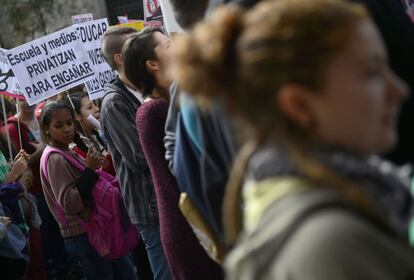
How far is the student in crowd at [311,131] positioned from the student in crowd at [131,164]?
2.69 metres

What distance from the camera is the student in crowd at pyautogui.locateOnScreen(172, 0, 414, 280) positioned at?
1249mm

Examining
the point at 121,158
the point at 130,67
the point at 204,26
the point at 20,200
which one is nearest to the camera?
the point at 204,26

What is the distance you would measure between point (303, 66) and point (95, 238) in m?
3.64

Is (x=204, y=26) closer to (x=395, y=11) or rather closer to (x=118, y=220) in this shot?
(x=395, y=11)

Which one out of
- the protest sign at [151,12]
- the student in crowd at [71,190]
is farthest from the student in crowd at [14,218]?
the protest sign at [151,12]

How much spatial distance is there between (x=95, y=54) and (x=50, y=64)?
0.42 meters

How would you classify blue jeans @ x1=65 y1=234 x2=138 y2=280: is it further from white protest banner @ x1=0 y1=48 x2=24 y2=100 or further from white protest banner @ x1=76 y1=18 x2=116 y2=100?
white protest banner @ x1=0 y1=48 x2=24 y2=100

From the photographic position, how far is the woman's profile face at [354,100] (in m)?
1.32

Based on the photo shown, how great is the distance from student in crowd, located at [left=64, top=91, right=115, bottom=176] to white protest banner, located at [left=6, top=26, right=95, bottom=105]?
19 centimetres

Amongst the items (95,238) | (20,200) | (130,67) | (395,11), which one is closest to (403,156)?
(395,11)

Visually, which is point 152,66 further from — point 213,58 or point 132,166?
point 213,58

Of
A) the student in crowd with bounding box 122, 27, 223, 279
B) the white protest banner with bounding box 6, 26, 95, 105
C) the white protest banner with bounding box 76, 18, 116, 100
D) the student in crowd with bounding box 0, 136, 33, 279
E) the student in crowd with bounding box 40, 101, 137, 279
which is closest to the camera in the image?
Answer: the student in crowd with bounding box 122, 27, 223, 279

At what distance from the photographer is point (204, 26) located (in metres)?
1.44

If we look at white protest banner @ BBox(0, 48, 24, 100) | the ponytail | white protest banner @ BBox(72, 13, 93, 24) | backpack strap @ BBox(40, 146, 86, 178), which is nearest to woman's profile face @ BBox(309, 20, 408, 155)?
the ponytail
